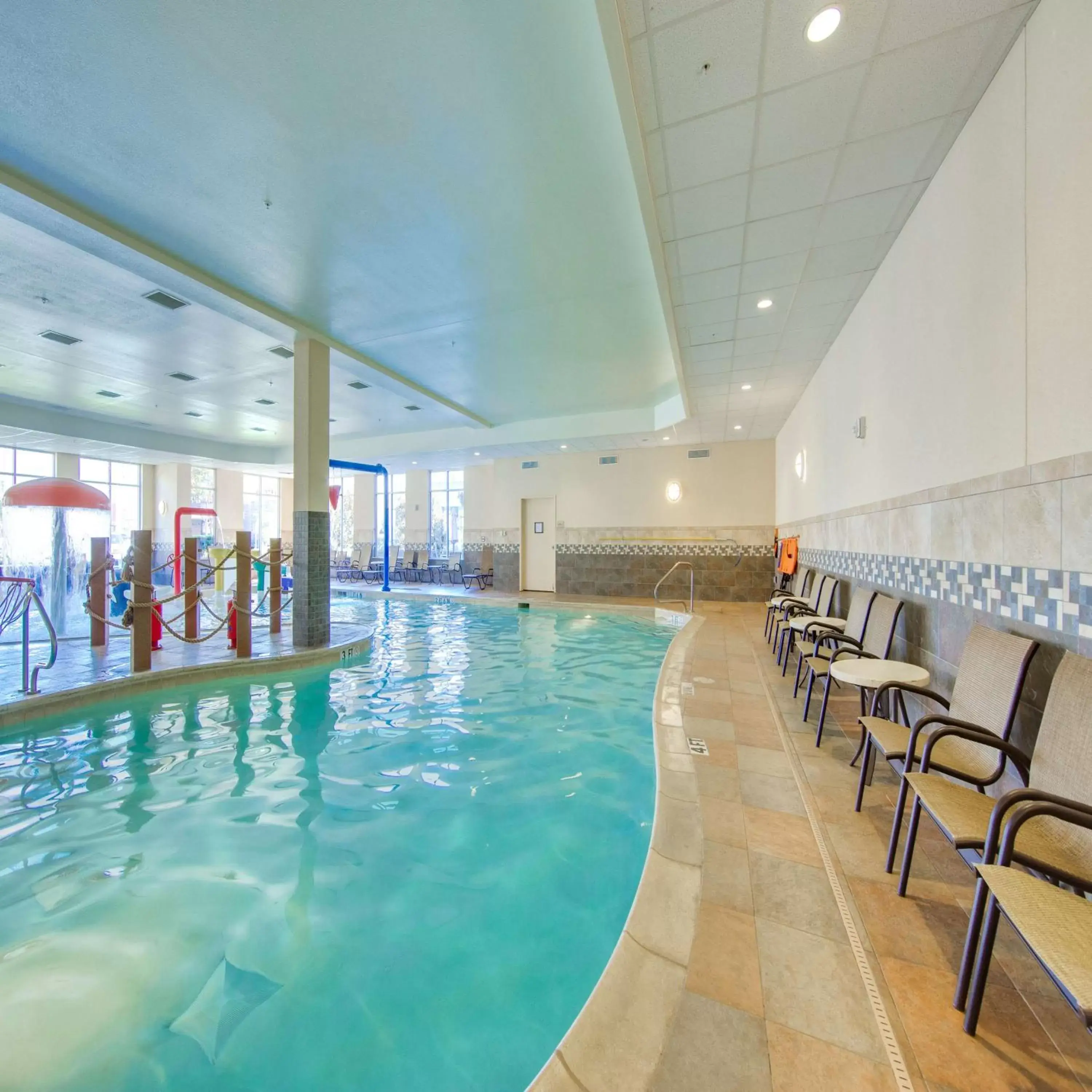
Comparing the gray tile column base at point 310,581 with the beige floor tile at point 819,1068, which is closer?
the beige floor tile at point 819,1068

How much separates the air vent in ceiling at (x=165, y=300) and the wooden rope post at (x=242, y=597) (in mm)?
2235

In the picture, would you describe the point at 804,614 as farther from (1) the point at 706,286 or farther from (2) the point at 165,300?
(2) the point at 165,300

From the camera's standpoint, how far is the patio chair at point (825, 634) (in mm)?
2977

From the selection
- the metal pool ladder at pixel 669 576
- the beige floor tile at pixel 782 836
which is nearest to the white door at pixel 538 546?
the metal pool ladder at pixel 669 576

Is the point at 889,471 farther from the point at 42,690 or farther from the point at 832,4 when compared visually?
the point at 42,690

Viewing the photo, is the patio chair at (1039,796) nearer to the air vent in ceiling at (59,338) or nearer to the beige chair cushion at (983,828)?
the beige chair cushion at (983,828)

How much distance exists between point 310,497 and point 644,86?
460cm

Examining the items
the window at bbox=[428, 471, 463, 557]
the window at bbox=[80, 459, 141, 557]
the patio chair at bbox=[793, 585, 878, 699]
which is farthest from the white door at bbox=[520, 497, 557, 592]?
the window at bbox=[80, 459, 141, 557]

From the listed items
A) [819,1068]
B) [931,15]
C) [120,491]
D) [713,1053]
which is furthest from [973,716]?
[120,491]

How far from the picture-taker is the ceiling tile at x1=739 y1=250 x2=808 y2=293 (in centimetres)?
329

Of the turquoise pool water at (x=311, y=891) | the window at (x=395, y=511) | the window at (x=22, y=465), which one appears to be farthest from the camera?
the window at (x=395, y=511)

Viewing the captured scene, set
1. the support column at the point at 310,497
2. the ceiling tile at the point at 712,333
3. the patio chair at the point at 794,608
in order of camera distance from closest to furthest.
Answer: the ceiling tile at the point at 712,333 < the patio chair at the point at 794,608 < the support column at the point at 310,497

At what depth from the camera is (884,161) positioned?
2414 mm

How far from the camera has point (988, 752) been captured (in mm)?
1649
